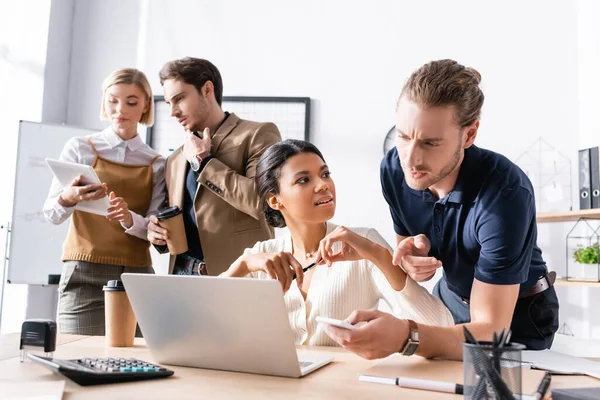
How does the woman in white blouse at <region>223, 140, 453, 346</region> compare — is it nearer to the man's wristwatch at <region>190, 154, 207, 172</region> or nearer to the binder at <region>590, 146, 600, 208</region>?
the man's wristwatch at <region>190, 154, 207, 172</region>

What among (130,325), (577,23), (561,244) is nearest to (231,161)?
(130,325)

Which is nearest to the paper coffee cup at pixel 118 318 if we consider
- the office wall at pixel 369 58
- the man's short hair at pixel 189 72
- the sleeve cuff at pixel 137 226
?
the sleeve cuff at pixel 137 226

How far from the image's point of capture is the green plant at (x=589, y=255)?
333cm

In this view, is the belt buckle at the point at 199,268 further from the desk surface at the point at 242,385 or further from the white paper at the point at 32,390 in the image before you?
the white paper at the point at 32,390

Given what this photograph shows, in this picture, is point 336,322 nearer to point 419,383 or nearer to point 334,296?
point 419,383

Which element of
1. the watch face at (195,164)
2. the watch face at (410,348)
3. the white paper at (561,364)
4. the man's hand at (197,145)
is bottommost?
the white paper at (561,364)

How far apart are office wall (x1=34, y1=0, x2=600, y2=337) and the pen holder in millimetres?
3048

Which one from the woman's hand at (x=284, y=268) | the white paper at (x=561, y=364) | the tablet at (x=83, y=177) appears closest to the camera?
the white paper at (x=561, y=364)

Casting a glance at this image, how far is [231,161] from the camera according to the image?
2.26 metres

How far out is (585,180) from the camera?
3377mm

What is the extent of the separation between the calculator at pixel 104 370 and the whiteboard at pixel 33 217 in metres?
2.73

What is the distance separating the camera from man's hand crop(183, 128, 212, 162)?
7.21 feet

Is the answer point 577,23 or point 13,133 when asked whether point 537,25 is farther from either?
point 13,133

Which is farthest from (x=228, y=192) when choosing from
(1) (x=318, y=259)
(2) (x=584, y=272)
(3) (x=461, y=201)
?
(2) (x=584, y=272)
